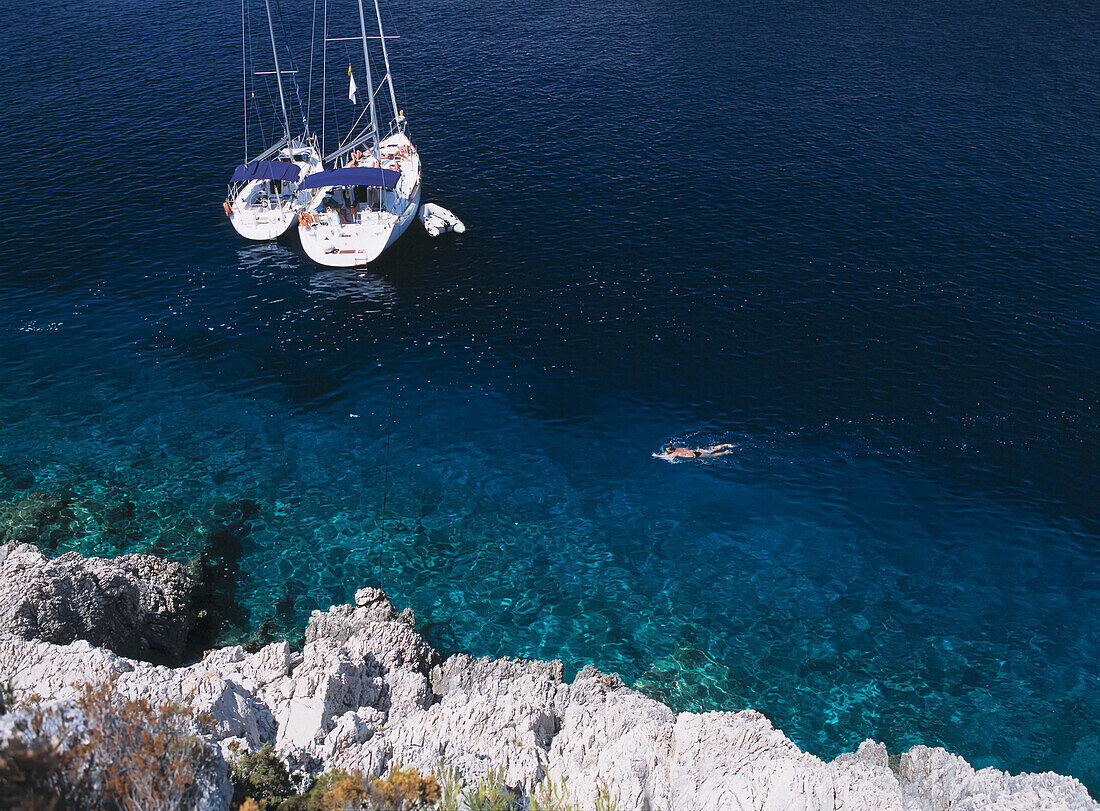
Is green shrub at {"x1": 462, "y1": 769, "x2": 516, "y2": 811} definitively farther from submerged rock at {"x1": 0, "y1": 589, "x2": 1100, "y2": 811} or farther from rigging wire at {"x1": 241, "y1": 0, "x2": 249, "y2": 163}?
rigging wire at {"x1": 241, "y1": 0, "x2": 249, "y2": 163}

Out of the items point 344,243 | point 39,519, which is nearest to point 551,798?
point 39,519

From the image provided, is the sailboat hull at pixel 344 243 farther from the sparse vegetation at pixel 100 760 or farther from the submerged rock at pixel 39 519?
the sparse vegetation at pixel 100 760

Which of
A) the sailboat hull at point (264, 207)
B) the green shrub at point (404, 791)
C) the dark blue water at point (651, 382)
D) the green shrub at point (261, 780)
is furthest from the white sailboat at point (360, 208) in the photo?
the green shrub at point (404, 791)

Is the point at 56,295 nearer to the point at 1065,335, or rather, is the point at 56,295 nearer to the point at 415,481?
the point at 415,481

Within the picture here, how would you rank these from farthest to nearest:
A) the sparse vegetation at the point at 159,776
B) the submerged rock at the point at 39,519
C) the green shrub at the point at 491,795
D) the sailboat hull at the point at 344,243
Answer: the sailboat hull at the point at 344,243 < the submerged rock at the point at 39,519 < the green shrub at the point at 491,795 < the sparse vegetation at the point at 159,776

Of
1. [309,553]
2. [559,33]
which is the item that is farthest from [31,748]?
[559,33]

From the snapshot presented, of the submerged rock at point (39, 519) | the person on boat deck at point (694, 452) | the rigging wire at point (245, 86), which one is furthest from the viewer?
the rigging wire at point (245, 86)

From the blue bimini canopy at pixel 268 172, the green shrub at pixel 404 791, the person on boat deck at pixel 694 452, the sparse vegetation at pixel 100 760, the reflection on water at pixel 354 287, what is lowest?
the person on boat deck at pixel 694 452

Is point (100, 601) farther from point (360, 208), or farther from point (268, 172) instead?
point (268, 172)
